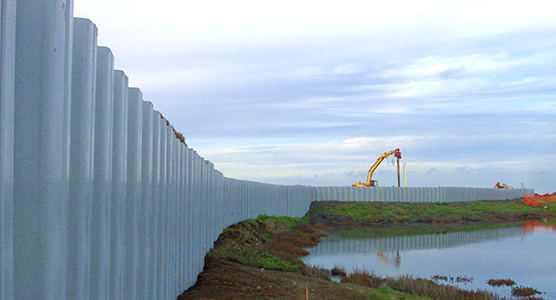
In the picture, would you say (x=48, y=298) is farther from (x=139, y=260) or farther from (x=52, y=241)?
(x=139, y=260)

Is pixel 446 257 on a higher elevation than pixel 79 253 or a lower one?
lower

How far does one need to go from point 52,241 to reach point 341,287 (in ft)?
Answer: 28.8

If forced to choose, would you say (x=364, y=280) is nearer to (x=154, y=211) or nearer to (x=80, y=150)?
(x=154, y=211)

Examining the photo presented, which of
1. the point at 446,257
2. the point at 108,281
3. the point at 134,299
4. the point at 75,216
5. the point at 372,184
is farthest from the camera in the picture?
the point at 372,184

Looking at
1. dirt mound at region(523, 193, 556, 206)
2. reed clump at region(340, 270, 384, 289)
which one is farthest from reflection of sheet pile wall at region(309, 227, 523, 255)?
dirt mound at region(523, 193, 556, 206)

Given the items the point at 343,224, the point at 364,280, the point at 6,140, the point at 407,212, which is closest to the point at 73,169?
the point at 6,140

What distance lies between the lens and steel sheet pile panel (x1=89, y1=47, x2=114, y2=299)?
395 centimetres

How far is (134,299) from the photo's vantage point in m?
5.15

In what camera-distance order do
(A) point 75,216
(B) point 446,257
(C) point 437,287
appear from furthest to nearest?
1. (B) point 446,257
2. (C) point 437,287
3. (A) point 75,216

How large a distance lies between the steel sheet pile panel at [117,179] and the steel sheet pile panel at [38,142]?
1363 millimetres

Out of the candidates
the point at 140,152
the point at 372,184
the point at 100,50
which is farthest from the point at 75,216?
the point at 372,184

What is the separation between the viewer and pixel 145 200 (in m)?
5.65

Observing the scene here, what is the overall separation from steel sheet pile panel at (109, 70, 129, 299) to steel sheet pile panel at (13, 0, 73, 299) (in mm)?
1363

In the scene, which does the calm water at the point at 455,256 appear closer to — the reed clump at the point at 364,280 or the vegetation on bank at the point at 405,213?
the reed clump at the point at 364,280
